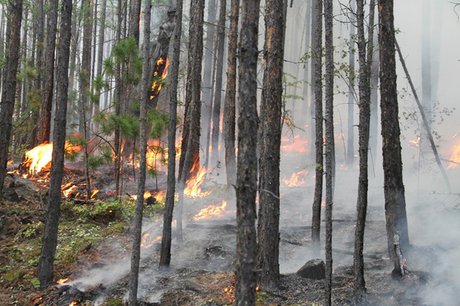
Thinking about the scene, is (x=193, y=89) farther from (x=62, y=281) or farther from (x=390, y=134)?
(x=62, y=281)

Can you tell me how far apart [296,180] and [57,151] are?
627 inches

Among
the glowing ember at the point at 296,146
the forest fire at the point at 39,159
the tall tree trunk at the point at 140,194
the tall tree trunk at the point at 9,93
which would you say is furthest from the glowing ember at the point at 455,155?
the tall tree trunk at the point at 9,93

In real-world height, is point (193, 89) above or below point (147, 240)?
above

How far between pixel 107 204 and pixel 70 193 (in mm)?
2340

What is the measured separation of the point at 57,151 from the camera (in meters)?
9.21

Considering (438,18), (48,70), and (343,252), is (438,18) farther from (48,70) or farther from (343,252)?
(48,70)

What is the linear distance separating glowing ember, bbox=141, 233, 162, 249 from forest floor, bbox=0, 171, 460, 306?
0.03 m

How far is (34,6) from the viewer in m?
23.7

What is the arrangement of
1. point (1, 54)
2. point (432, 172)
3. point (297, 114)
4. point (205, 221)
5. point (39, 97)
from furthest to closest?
point (297, 114)
point (1, 54)
point (432, 172)
point (39, 97)
point (205, 221)

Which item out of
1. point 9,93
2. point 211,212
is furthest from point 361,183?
point 9,93

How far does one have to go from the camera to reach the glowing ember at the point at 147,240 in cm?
1191

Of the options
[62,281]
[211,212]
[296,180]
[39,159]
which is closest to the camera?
[62,281]

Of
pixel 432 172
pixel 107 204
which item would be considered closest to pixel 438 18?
pixel 432 172

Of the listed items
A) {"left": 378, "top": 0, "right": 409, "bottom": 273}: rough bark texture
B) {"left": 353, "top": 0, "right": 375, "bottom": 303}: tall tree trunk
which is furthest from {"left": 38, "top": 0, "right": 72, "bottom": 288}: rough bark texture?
{"left": 378, "top": 0, "right": 409, "bottom": 273}: rough bark texture
